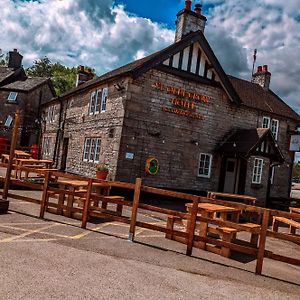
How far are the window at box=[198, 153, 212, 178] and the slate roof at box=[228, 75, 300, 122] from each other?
4.26m

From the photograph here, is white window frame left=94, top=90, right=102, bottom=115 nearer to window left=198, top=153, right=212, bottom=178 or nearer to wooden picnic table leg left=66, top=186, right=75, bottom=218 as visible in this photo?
window left=198, top=153, right=212, bottom=178

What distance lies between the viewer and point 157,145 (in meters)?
16.6

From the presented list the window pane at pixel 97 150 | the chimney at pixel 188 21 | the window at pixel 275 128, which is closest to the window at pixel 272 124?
the window at pixel 275 128

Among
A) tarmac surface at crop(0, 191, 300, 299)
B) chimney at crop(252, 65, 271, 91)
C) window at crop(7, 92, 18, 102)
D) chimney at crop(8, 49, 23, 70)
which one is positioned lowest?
tarmac surface at crop(0, 191, 300, 299)

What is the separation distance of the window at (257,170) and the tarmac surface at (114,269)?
13.0 metres

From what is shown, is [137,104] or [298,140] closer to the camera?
[137,104]

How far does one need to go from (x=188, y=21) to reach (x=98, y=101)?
651 cm

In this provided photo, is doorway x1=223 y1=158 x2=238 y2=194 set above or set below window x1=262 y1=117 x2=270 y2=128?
below

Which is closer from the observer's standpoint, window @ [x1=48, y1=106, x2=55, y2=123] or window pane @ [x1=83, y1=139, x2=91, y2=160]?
window pane @ [x1=83, y1=139, x2=91, y2=160]

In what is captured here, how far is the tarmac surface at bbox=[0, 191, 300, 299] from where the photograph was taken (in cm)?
431

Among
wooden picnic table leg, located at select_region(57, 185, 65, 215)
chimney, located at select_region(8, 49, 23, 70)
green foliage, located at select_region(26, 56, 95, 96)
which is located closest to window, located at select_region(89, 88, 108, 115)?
wooden picnic table leg, located at select_region(57, 185, 65, 215)

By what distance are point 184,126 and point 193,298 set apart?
44.1 ft

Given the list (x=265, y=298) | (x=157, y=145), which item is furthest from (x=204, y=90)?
(x=265, y=298)

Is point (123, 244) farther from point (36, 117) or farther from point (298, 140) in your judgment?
point (36, 117)
